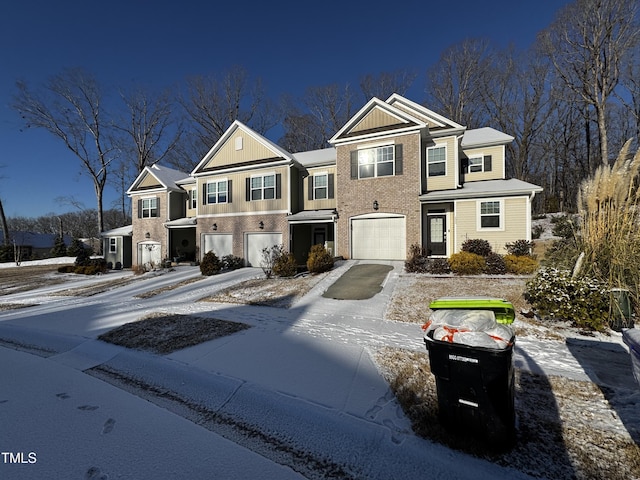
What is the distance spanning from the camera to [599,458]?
2.39m

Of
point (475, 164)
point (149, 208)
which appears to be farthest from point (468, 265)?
point (149, 208)

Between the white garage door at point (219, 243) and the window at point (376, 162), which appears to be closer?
the window at point (376, 162)

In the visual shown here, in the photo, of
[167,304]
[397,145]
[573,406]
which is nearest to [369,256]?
[397,145]

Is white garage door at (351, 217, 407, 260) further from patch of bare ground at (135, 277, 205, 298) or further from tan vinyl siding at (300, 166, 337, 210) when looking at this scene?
patch of bare ground at (135, 277, 205, 298)

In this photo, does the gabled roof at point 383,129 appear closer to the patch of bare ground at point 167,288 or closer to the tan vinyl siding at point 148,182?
the patch of bare ground at point 167,288

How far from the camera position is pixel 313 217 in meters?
15.0

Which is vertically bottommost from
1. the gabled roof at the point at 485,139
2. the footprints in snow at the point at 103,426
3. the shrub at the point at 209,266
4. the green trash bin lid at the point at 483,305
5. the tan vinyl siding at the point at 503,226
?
the footprints in snow at the point at 103,426

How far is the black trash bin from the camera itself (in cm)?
238

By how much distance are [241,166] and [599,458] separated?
17795 millimetres

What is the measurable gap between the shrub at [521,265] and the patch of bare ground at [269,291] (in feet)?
23.1

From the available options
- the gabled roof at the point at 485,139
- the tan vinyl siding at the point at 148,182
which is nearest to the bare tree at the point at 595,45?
the gabled roof at the point at 485,139

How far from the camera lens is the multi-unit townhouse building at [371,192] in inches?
519

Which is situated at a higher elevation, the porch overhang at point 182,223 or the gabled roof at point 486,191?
the gabled roof at point 486,191

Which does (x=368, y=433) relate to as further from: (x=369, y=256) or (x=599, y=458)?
(x=369, y=256)
